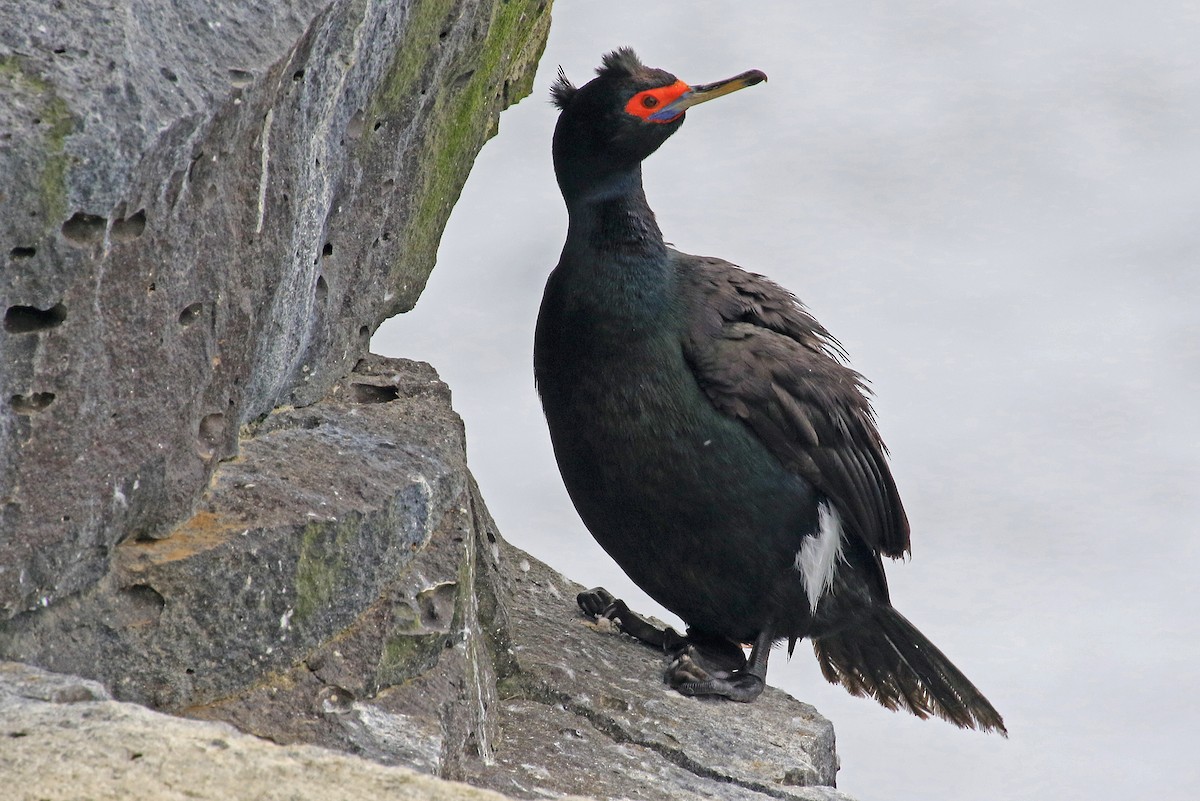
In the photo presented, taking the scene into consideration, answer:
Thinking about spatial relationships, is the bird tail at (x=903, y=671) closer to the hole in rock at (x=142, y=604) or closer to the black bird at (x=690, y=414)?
the black bird at (x=690, y=414)

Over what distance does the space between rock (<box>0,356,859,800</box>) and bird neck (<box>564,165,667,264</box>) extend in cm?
56

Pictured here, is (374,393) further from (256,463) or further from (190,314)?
(190,314)

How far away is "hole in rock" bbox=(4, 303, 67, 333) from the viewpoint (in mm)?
2689

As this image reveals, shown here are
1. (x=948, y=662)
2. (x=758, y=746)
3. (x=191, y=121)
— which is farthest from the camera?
(x=948, y=662)

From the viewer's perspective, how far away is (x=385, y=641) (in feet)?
11.2

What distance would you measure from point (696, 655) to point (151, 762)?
2412 mm

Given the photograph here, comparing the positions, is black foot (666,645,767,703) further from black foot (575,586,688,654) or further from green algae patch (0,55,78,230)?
green algae patch (0,55,78,230)

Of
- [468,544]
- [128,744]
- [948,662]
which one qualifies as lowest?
[128,744]

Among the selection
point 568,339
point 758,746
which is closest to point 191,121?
point 568,339

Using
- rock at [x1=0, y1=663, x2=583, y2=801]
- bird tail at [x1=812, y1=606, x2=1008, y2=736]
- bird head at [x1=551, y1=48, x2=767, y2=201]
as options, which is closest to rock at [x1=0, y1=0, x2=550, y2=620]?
rock at [x1=0, y1=663, x2=583, y2=801]

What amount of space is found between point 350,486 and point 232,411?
12.5 inches

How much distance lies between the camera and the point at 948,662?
4.79m

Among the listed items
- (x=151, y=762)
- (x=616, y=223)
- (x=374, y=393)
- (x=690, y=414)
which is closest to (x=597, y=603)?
(x=690, y=414)

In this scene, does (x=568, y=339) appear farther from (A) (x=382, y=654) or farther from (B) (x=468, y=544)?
(A) (x=382, y=654)
